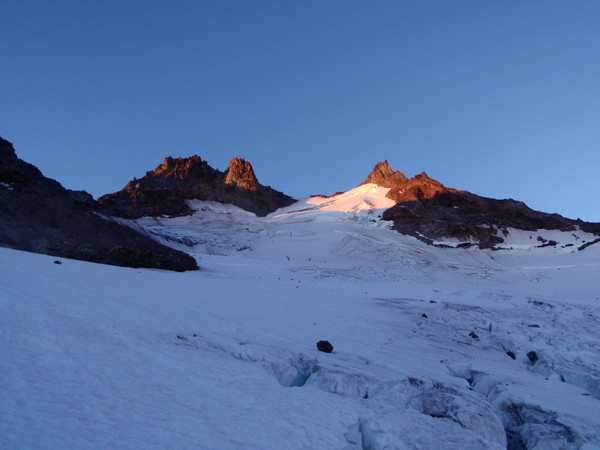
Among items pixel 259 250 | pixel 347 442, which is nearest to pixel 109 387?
pixel 347 442

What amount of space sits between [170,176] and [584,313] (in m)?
52.6

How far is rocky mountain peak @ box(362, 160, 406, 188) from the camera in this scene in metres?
60.0

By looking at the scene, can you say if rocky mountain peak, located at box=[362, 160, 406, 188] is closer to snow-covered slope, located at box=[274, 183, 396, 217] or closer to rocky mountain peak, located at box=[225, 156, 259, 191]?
snow-covered slope, located at box=[274, 183, 396, 217]

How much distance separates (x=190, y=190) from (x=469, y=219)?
1312 inches

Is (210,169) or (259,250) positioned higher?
(210,169)

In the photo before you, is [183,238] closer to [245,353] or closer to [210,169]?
[245,353]

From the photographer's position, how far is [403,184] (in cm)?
5794

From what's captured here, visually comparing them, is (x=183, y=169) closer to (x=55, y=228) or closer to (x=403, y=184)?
(x=403, y=184)

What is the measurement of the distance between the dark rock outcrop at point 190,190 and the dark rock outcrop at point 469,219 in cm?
2186

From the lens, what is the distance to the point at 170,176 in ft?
188

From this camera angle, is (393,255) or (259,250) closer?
(393,255)

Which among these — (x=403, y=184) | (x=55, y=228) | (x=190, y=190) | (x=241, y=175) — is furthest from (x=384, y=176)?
(x=55, y=228)

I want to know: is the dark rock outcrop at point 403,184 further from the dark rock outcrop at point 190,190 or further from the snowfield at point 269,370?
the snowfield at point 269,370

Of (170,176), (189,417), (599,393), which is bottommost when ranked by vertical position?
(599,393)
